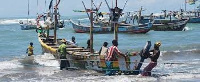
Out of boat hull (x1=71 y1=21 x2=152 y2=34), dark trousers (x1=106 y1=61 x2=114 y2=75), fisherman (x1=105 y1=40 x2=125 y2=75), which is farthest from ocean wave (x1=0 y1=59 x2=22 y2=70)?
boat hull (x1=71 y1=21 x2=152 y2=34)

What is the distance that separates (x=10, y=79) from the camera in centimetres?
1733

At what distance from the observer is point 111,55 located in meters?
16.3

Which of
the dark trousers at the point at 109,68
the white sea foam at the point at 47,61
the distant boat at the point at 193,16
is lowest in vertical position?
the white sea foam at the point at 47,61

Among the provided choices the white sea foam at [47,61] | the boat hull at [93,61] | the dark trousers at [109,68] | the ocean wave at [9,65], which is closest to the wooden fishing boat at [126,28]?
the white sea foam at [47,61]

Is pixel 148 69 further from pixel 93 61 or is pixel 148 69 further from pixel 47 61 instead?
pixel 47 61

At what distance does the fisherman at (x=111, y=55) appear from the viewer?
16219 millimetres

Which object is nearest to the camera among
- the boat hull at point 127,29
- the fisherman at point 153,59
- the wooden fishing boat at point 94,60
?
the fisherman at point 153,59

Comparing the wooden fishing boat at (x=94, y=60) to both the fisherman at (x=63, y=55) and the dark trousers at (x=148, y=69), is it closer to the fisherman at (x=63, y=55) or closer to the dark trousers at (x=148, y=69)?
the fisherman at (x=63, y=55)

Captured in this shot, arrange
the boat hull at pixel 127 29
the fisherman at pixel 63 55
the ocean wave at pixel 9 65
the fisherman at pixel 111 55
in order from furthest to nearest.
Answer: the boat hull at pixel 127 29
the ocean wave at pixel 9 65
the fisherman at pixel 63 55
the fisherman at pixel 111 55

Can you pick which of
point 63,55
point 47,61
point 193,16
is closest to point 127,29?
point 47,61

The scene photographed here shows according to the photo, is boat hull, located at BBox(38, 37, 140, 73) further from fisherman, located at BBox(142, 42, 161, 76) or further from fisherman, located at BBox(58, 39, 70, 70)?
fisherman, located at BBox(142, 42, 161, 76)

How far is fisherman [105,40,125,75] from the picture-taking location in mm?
16219

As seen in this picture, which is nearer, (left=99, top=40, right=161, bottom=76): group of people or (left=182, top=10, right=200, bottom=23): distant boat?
(left=99, top=40, right=161, bottom=76): group of people

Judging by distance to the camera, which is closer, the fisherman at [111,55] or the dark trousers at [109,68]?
the fisherman at [111,55]
